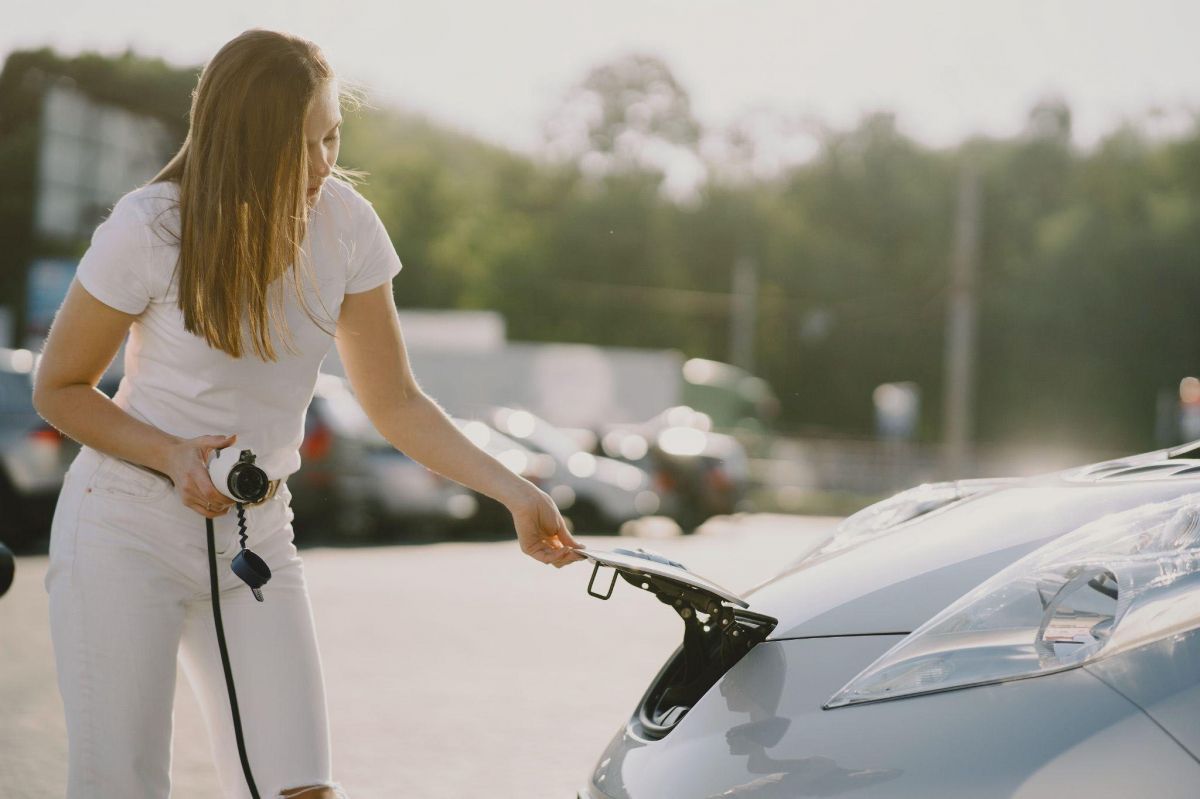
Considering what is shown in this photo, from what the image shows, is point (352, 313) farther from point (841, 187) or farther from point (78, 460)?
point (841, 187)

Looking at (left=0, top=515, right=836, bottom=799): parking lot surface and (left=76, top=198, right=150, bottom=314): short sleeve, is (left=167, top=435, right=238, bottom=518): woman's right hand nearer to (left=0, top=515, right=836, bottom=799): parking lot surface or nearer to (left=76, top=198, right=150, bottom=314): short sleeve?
(left=76, top=198, right=150, bottom=314): short sleeve

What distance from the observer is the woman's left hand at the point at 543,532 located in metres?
2.23

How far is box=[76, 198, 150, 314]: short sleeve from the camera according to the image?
198 cm

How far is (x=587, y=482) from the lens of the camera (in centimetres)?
1616

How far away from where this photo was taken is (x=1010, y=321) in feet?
155

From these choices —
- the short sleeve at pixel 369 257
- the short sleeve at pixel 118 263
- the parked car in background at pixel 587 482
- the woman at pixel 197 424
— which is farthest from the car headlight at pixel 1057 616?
the parked car in background at pixel 587 482

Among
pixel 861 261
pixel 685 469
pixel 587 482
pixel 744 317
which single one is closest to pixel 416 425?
pixel 587 482

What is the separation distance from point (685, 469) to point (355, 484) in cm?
556

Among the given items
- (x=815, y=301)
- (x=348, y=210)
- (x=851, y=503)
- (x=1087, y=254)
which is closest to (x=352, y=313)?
(x=348, y=210)

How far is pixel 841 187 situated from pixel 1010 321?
34.1 ft

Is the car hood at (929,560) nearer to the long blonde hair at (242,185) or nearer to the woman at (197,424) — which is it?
the woman at (197,424)

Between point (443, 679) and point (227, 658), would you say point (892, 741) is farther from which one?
point (443, 679)

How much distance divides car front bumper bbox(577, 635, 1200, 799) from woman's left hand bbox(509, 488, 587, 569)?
36 cm

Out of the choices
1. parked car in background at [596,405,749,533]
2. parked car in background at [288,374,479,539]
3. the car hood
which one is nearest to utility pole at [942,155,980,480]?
parked car in background at [596,405,749,533]
